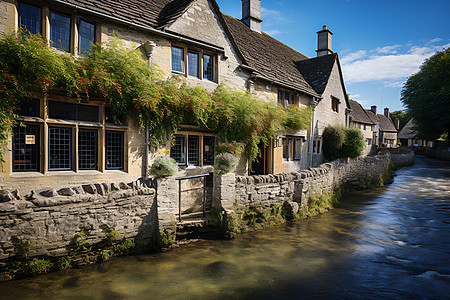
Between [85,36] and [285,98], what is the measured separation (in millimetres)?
10947

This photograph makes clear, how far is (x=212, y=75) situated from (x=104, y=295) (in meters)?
8.69

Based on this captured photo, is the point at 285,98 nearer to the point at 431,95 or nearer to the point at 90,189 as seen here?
the point at 90,189

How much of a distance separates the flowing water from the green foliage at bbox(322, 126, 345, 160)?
8.75 meters

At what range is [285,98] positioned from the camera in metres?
15.4

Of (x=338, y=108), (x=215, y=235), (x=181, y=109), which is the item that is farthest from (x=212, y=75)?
(x=338, y=108)

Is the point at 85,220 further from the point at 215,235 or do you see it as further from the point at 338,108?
the point at 338,108

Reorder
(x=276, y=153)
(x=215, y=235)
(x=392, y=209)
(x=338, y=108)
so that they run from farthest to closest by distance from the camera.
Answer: (x=338, y=108)
(x=276, y=153)
(x=392, y=209)
(x=215, y=235)

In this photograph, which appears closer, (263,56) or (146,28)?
(146,28)

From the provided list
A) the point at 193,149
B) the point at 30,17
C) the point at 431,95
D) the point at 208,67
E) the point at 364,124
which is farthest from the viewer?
the point at 364,124

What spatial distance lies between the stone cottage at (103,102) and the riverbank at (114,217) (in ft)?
5.65

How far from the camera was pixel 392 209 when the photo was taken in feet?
42.9

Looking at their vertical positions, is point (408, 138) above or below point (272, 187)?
above

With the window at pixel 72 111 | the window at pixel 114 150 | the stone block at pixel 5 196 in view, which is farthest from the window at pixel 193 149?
the stone block at pixel 5 196

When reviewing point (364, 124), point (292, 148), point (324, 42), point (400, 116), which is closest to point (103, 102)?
point (292, 148)
